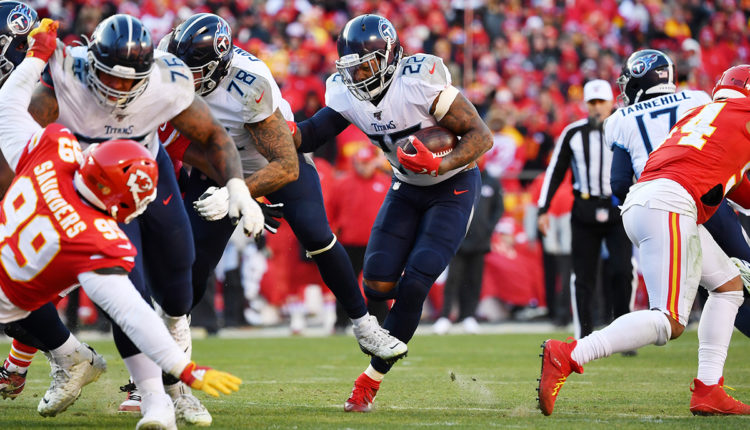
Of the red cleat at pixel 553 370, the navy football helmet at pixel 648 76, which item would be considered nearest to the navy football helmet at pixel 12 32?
the red cleat at pixel 553 370

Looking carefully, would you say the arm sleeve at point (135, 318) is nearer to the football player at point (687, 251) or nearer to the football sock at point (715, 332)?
the football player at point (687, 251)

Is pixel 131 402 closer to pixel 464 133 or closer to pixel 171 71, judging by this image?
pixel 171 71

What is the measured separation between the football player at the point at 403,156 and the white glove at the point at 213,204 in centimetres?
97

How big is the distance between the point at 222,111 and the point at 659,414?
253 centimetres

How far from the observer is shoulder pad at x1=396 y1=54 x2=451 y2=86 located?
495 centimetres

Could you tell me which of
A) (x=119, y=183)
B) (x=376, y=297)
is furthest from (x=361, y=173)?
(x=119, y=183)

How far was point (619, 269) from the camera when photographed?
7.93m

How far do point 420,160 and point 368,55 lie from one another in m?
0.58

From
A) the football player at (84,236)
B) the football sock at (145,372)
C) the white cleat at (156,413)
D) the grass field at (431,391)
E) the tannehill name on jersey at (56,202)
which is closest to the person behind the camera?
the football player at (84,236)

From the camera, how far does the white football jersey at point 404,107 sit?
4941mm

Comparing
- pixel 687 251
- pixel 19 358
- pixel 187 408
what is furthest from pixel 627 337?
pixel 19 358

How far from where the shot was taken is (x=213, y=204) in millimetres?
4117

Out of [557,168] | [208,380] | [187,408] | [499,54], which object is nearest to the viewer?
[208,380]

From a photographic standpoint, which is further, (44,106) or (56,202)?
(44,106)
